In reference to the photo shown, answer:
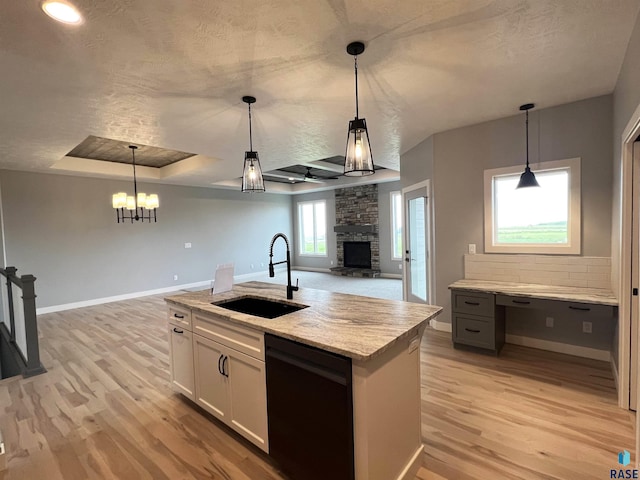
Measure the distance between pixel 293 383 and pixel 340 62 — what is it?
2149mm

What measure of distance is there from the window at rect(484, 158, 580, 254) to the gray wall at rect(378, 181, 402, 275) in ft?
15.5

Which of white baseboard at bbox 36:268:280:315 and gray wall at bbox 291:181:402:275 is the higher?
gray wall at bbox 291:181:402:275

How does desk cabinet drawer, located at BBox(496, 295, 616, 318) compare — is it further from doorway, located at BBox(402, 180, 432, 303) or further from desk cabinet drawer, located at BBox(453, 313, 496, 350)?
doorway, located at BBox(402, 180, 432, 303)

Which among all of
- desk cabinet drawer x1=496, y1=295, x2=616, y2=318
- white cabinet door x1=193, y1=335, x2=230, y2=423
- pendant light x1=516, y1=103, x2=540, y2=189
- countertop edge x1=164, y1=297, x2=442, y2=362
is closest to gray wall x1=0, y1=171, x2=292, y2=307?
white cabinet door x1=193, y1=335, x2=230, y2=423

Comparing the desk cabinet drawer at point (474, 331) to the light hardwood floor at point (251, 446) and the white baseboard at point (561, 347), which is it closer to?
the light hardwood floor at point (251, 446)

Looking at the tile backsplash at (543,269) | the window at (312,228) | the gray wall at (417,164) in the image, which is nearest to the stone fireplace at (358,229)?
the window at (312,228)

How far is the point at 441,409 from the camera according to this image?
2463mm

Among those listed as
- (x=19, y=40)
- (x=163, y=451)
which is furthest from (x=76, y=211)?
(x=163, y=451)

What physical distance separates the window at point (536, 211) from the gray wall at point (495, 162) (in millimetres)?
80

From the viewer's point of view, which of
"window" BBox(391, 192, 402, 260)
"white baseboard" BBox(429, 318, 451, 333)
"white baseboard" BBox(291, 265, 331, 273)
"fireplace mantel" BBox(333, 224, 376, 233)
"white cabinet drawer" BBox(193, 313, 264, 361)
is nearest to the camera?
"white cabinet drawer" BBox(193, 313, 264, 361)

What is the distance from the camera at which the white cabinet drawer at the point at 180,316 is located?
245cm

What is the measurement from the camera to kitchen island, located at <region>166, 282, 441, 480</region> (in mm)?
1468

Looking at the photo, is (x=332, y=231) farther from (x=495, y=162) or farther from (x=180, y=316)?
(x=180, y=316)

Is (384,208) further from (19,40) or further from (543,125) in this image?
(19,40)
